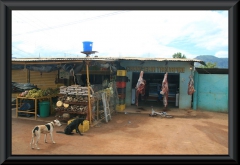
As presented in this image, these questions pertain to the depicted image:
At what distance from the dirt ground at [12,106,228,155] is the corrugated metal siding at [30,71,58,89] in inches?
186

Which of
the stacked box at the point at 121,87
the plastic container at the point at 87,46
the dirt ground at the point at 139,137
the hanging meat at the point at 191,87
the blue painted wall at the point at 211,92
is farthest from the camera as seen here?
the plastic container at the point at 87,46

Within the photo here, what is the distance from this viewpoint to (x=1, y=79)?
1.77 meters

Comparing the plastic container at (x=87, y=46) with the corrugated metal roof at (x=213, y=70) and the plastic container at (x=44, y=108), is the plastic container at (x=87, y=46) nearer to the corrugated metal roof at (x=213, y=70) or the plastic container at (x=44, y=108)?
the plastic container at (x=44, y=108)

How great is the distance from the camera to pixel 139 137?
24.9ft

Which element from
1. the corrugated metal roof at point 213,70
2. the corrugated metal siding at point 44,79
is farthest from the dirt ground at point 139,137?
the corrugated metal siding at point 44,79

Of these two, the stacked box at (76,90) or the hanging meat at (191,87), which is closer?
the stacked box at (76,90)

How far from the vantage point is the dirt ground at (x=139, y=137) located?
624cm

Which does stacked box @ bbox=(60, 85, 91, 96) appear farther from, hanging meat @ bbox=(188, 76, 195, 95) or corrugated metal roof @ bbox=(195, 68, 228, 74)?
corrugated metal roof @ bbox=(195, 68, 228, 74)

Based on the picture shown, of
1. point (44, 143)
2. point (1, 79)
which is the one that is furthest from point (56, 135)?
point (1, 79)

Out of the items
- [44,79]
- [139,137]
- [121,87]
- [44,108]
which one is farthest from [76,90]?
[44,79]

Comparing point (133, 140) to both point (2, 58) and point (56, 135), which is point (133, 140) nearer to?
point (56, 135)

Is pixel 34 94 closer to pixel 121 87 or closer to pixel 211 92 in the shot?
pixel 121 87

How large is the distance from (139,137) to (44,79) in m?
9.50

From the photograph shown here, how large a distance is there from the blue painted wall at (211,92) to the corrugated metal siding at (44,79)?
9.46m
